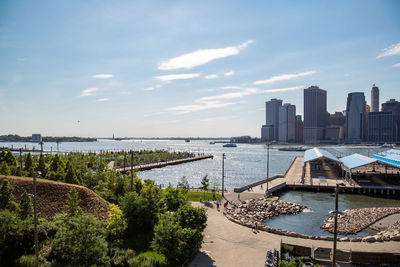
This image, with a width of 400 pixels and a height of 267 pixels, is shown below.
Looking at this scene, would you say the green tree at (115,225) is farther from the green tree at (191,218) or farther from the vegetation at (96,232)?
the green tree at (191,218)

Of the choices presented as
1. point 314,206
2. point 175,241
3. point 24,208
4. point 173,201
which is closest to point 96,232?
point 175,241

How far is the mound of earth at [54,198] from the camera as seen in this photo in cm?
2533

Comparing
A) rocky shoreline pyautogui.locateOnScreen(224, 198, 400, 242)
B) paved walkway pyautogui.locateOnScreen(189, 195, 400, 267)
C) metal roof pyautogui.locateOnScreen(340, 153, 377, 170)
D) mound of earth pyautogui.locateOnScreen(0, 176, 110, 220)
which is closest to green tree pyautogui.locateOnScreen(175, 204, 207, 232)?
paved walkway pyautogui.locateOnScreen(189, 195, 400, 267)

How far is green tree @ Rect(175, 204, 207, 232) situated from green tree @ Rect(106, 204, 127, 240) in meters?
5.53

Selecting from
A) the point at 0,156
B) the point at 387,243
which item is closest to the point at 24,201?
the point at 387,243

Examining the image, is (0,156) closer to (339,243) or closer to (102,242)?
(102,242)

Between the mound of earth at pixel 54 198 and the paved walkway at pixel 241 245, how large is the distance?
34.9ft

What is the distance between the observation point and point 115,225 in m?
24.0

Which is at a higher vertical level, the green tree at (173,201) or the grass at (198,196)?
the green tree at (173,201)

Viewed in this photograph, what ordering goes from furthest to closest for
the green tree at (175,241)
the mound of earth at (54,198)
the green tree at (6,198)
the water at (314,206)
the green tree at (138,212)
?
1. the water at (314,206)
2. the mound of earth at (54,198)
3. the green tree at (138,212)
4. the green tree at (6,198)
5. the green tree at (175,241)

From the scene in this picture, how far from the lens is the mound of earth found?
25328 mm

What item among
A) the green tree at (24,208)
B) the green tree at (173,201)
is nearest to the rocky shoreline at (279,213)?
the green tree at (173,201)

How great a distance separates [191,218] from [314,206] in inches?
1240

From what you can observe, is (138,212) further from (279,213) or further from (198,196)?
(279,213)
